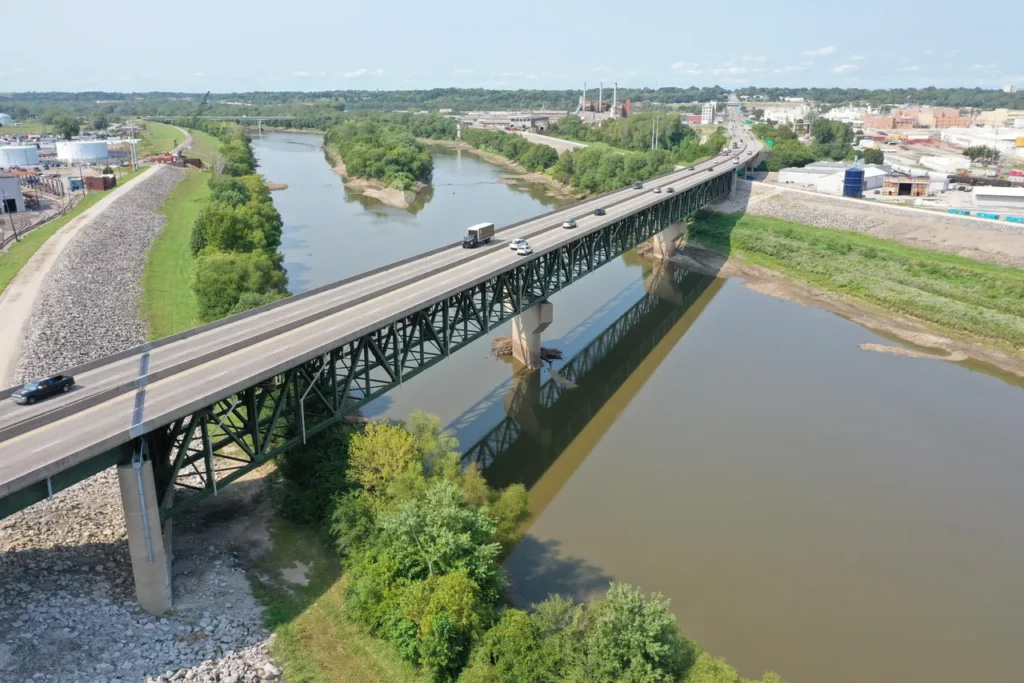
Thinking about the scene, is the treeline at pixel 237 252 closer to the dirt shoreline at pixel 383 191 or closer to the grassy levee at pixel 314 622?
the grassy levee at pixel 314 622

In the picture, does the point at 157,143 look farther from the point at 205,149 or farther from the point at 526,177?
the point at 526,177

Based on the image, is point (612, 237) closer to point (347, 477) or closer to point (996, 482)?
point (996, 482)

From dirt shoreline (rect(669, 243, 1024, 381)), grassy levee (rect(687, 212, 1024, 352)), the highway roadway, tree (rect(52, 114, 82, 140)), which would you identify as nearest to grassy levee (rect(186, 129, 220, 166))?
tree (rect(52, 114, 82, 140))

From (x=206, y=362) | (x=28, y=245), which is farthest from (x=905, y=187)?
(x=28, y=245)

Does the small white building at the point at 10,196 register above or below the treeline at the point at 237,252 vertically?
above

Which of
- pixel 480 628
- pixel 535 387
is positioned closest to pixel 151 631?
pixel 480 628

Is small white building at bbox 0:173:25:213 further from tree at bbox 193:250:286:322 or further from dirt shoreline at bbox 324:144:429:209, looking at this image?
dirt shoreline at bbox 324:144:429:209

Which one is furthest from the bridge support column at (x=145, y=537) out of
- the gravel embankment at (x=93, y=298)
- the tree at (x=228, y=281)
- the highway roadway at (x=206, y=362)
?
the tree at (x=228, y=281)
